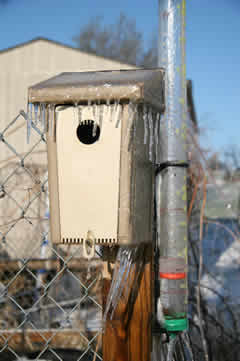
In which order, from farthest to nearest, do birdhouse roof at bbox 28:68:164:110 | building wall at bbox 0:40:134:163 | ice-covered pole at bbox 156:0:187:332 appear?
building wall at bbox 0:40:134:163 < ice-covered pole at bbox 156:0:187:332 < birdhouse roof at bbox 28:68:164:110

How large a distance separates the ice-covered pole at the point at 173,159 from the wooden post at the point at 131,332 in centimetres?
7

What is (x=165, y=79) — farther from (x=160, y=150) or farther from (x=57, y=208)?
(x=57, y=208)

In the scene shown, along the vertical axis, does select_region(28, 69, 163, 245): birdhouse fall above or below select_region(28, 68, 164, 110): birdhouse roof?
below

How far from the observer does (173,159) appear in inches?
44.1

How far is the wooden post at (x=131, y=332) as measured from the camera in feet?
3.45

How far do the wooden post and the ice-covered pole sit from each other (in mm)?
68

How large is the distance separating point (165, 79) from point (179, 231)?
49cm

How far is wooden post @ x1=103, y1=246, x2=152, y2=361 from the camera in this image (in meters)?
1.05

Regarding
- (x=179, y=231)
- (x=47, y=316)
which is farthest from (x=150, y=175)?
(x=47, y=316)

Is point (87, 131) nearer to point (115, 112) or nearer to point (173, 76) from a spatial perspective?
point (115, 112)

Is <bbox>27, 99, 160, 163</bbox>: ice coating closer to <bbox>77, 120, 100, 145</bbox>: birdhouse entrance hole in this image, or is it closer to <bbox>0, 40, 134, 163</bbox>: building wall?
<bbox>77, 120, 100, 145</bbox>: birdhouse entrance hole

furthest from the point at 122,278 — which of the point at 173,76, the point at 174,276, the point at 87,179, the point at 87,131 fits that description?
the point at 173,76

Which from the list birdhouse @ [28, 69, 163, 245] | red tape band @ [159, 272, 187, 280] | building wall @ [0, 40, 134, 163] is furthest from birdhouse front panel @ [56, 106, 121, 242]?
building wall @ [0, 40, 134, 163]

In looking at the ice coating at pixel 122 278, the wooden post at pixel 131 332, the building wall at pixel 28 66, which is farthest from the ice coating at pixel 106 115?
the building wall at pixel 28 66
